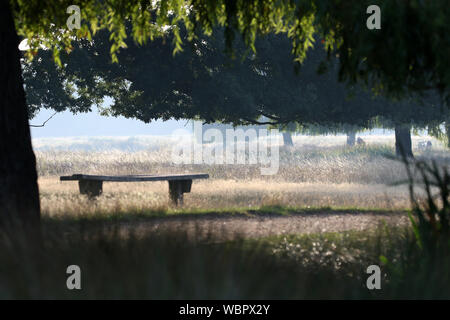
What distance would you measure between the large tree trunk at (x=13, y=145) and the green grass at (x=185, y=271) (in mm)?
566

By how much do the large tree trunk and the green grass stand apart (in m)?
0.57

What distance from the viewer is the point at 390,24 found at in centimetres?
695

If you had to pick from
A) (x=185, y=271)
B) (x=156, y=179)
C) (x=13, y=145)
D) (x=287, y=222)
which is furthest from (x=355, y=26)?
(x=156, y=179)

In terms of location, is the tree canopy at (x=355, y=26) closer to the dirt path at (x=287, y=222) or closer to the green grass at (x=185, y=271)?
the green grass at (x=185, y=271)

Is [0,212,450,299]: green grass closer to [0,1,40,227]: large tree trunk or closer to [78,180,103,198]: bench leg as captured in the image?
[0,1,40,227]: large tree trunk

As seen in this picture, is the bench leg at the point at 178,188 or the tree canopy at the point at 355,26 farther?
the bench leg at the point at 178,188

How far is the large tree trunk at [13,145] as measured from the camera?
23.9ft

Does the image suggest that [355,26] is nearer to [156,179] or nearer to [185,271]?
[185,271]

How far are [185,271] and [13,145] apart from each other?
3.24 metres

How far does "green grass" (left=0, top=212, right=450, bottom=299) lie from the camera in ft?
16.0

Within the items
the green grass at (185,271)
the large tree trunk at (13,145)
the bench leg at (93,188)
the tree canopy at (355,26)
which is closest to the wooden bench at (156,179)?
the bench leg at (93,188)

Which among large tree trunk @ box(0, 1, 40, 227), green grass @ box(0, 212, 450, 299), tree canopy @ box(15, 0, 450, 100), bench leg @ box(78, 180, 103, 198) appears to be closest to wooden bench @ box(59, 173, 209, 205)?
bench leg @ box(78, 180, 103, 198)

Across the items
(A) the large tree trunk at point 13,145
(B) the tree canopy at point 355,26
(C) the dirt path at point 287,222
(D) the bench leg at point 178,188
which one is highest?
(B) the tree canopy at point 355,26
